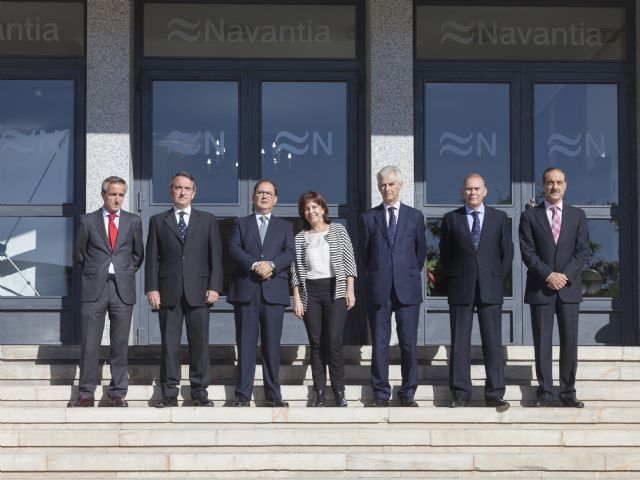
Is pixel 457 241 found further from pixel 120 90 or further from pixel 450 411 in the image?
pixel 120 90

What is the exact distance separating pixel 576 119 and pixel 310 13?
303cm

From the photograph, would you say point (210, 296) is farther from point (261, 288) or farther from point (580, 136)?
point (580, 136)

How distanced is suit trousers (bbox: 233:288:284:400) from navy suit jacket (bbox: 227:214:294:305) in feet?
0.21

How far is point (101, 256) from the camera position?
8305 millimetres

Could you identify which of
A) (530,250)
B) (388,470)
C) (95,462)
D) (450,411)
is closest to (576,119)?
(530,250)

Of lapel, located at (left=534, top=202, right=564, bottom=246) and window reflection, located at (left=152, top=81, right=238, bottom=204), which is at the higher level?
window reflection, located at (left=152, top=81, right=238, bottom=204)

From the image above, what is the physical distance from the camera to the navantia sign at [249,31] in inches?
414

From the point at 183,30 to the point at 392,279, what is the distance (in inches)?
155

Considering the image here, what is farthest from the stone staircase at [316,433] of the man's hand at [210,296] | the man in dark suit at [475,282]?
the man's hand at [210,296]

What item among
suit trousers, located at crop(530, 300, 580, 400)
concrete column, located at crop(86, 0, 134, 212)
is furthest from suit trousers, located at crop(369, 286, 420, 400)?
concrete column, located at crop(86, 0, 134, 212)

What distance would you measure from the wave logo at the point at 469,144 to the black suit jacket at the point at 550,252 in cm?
240

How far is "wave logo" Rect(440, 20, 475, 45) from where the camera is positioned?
10.6 m

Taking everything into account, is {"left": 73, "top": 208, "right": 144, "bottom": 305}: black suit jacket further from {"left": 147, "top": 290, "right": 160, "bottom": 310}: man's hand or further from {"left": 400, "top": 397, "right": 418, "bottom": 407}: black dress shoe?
{"left": 400, "top": 397, "right": 418, "bottom": 407}: black dress shoe

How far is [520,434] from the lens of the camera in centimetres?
755
